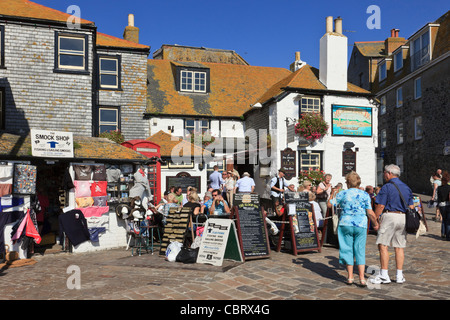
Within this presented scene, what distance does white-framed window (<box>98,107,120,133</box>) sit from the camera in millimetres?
20312

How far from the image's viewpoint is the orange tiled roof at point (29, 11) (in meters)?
15.4

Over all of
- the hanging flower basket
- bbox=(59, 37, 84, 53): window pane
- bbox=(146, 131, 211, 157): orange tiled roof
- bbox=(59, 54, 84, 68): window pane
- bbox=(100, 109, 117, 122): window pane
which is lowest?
bbox=(146, 131, 211, 157): orange tiled roof

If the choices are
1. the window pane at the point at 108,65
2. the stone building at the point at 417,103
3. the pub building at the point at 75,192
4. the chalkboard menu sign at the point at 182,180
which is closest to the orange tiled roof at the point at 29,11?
the window pane at the point at 108,65

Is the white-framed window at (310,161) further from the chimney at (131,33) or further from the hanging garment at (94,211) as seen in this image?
the chimney at (131,33)

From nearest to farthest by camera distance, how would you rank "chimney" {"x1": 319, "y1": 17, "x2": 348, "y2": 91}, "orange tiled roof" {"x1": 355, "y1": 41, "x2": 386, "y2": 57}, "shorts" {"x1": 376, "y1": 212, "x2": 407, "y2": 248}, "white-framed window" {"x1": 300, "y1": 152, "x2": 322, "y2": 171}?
"shorts" {"x1": 376, "y1": 212, "x2": 407, "y2": 248} → "white-framed window" {"x1": 300, "y1": 152, "x2": 322, "y2": 171} → "chimney" {"x1": 319, "y1": 17, "x2": 348, "y2": 91} → "orange tiled roof" {"x1": 355, "y1": 41, "x2": 386, "y2": 57}

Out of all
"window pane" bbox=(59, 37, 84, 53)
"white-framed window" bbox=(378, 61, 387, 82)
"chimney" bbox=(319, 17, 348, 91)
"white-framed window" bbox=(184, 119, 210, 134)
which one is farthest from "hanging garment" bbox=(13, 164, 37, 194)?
"white-framed window" bbox=(378, 61, 387, 82)

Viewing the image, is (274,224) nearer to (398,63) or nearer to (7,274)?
(7,274)

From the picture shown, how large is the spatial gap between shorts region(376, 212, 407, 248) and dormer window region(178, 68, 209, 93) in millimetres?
19042

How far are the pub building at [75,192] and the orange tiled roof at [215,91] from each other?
10.5 metres

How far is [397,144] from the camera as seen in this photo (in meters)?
29.1

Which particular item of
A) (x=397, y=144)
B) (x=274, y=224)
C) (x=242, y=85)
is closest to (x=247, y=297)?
(x=274, y=224)

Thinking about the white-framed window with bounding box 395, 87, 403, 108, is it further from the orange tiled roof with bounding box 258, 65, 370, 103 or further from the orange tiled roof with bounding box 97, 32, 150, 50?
the orange tiled roof with bounding box 97, 32, 150, 50

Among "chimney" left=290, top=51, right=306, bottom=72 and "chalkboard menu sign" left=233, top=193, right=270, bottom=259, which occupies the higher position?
"chimney" left=290, top=51, right=306, bottom=72
